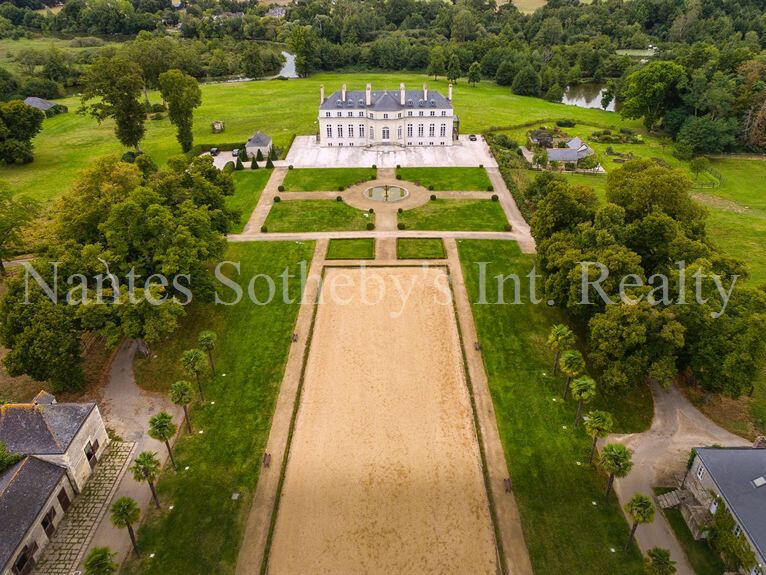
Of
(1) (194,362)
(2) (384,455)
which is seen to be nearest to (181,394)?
(1) (194,362)

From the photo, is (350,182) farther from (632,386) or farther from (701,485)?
(701,485)

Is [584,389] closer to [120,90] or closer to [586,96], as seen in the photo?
[120,90]

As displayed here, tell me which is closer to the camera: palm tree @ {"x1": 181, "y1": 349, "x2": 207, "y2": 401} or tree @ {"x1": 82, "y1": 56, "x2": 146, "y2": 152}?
palm tree @ {"x1": 181, "y1": 349, "x2": 207, "y2": 401}

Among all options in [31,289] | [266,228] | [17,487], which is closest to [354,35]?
[266,228]

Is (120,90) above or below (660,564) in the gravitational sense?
above

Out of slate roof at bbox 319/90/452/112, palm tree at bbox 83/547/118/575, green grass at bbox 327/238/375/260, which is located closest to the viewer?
palm tree at bbox 83/547/118/575

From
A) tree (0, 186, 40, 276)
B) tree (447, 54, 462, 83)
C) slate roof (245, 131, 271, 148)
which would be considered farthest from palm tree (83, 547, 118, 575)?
tree (447, 54, 462, 83)

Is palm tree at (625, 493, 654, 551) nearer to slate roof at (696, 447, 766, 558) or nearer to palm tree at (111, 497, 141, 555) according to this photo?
slate roof at (696, 447, 766, 558)
